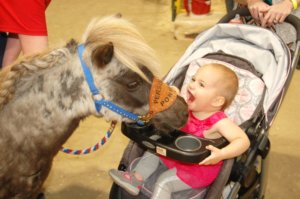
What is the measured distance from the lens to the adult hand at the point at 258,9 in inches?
70.9

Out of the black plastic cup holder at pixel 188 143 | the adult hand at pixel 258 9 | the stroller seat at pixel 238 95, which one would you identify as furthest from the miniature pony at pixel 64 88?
the adult hand at pixel 258 9

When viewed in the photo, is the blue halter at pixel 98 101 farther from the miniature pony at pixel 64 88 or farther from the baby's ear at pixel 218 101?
the baby's ear at pixel 218 101

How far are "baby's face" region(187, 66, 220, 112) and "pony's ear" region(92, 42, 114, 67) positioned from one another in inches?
17.0

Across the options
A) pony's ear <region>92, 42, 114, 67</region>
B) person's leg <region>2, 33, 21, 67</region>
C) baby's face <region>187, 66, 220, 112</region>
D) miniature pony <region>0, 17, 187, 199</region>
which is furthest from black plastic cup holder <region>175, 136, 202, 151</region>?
person's leg <region>2, 33, 21, 67</region>

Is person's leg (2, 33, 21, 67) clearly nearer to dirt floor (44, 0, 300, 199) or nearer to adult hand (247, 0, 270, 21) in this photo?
dirt floor (44, 0, 300, 199)

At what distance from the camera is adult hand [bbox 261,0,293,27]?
177 centimetres

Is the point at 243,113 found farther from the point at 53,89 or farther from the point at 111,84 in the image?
the point at 53,89

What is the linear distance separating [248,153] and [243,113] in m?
0.21

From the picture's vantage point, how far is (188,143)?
4.37 ft

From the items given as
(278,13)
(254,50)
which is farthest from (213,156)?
(278,13)

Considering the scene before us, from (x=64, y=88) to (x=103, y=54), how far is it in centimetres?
19

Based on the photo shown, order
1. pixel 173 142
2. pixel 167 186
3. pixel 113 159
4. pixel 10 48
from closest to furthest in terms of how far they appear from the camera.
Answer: pixel 173 142 < pixel 167 186 < pixel 10 48 < pixel 113 159

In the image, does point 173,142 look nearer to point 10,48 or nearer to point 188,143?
point 188,143

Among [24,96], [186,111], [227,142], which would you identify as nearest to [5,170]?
[24,96]
